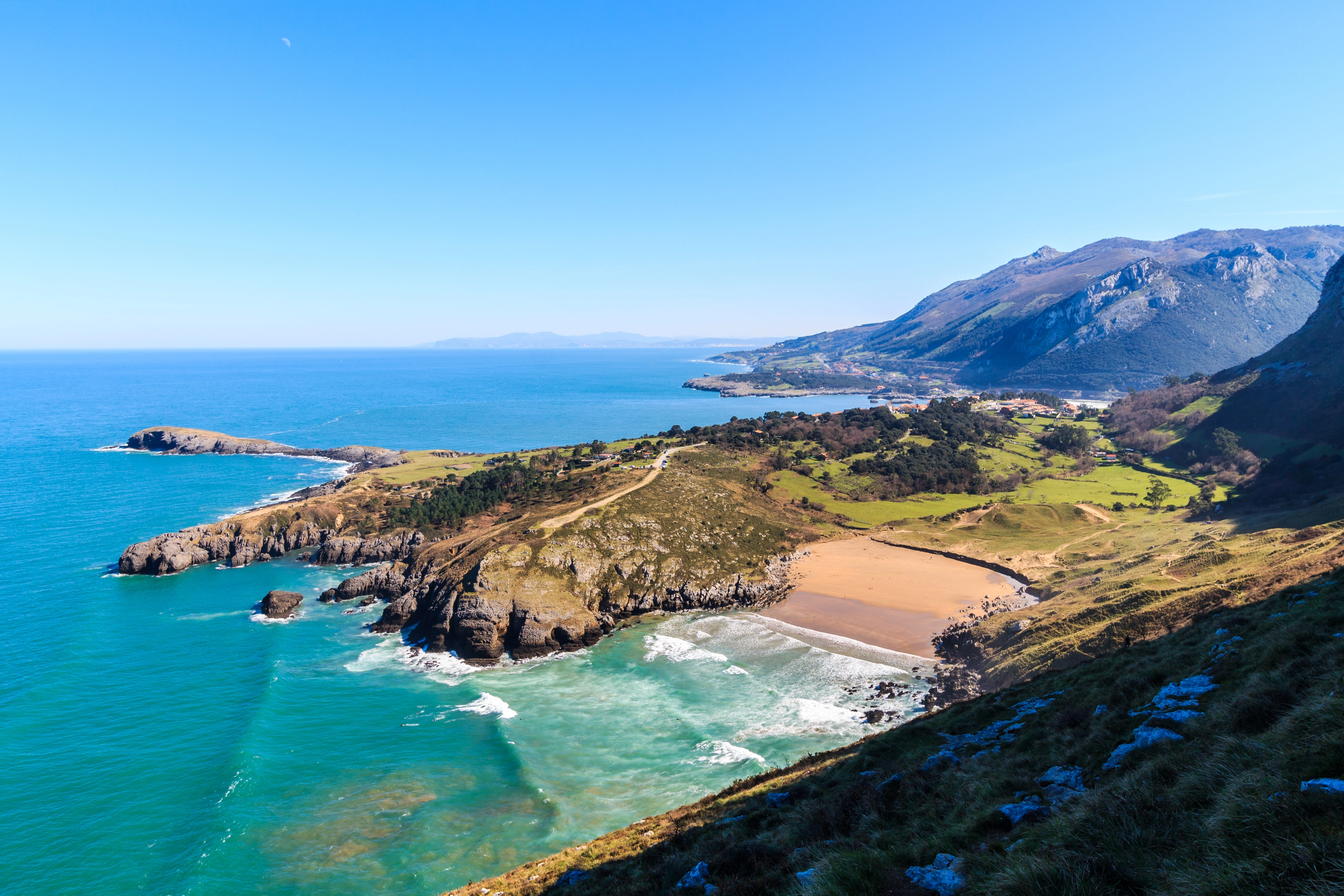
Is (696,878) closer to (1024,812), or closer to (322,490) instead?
(1024,812)

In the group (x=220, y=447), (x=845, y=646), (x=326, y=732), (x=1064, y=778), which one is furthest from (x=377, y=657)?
(x=220, y=447)

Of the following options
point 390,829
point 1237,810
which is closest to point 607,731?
point 390,829

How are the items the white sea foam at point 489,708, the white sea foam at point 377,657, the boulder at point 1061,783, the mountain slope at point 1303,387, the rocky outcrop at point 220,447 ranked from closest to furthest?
the boulder at point 1061,783
the white sea foam at point 489,708
the white sea foam at point 377,657
the mountain slope at point 1303,387
the rocky outcrop at point 220,447

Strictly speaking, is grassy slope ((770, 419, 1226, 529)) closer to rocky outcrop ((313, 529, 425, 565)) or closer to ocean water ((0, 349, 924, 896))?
ocean water ((0, 349, 924, 896))

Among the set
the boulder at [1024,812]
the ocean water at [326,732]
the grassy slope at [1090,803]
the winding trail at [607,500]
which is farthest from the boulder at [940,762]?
the winding trail at [607,500]

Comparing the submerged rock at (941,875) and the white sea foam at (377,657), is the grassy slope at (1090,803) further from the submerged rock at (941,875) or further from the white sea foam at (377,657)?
the white sea foam at (377,657)

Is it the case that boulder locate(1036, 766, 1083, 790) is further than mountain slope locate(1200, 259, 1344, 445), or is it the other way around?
mountain slope locate(1200, 259, 1344, 445)

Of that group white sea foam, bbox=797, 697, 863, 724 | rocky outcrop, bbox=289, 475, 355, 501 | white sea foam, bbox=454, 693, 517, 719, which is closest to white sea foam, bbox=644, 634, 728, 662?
white sea foam, bbox=797, 697, 863, 724
